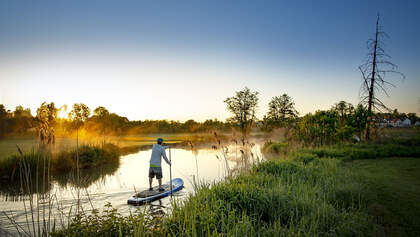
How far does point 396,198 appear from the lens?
600cm

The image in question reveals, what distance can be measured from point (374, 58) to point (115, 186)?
22.0 meters

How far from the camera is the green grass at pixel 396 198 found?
450 cm

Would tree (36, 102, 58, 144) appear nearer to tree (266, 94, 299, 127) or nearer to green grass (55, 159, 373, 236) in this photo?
green grass (55, 159, 373, 236)

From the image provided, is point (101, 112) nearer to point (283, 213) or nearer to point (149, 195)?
point (149, 195)

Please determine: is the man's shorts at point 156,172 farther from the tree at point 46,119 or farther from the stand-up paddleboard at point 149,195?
the tree at point 46,119

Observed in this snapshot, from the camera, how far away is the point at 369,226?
167 inches

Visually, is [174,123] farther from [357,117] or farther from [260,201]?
[260,201]

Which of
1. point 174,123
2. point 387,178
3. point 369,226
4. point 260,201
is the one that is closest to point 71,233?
point 260,201

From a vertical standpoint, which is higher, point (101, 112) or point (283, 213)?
point (101, 112)

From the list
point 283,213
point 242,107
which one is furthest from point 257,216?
point 242,107

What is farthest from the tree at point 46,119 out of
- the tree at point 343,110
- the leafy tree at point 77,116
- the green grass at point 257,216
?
the tree at point 343,110

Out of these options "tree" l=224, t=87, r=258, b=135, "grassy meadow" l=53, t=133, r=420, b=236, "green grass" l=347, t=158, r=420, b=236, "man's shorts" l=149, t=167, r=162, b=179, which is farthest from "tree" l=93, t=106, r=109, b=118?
"green grass" l=347, t=158, r=420, b=236

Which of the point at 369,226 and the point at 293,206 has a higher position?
the point at 293,206

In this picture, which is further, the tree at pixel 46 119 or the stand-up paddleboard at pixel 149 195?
the stand-up paddleboard at pixel 149 195
